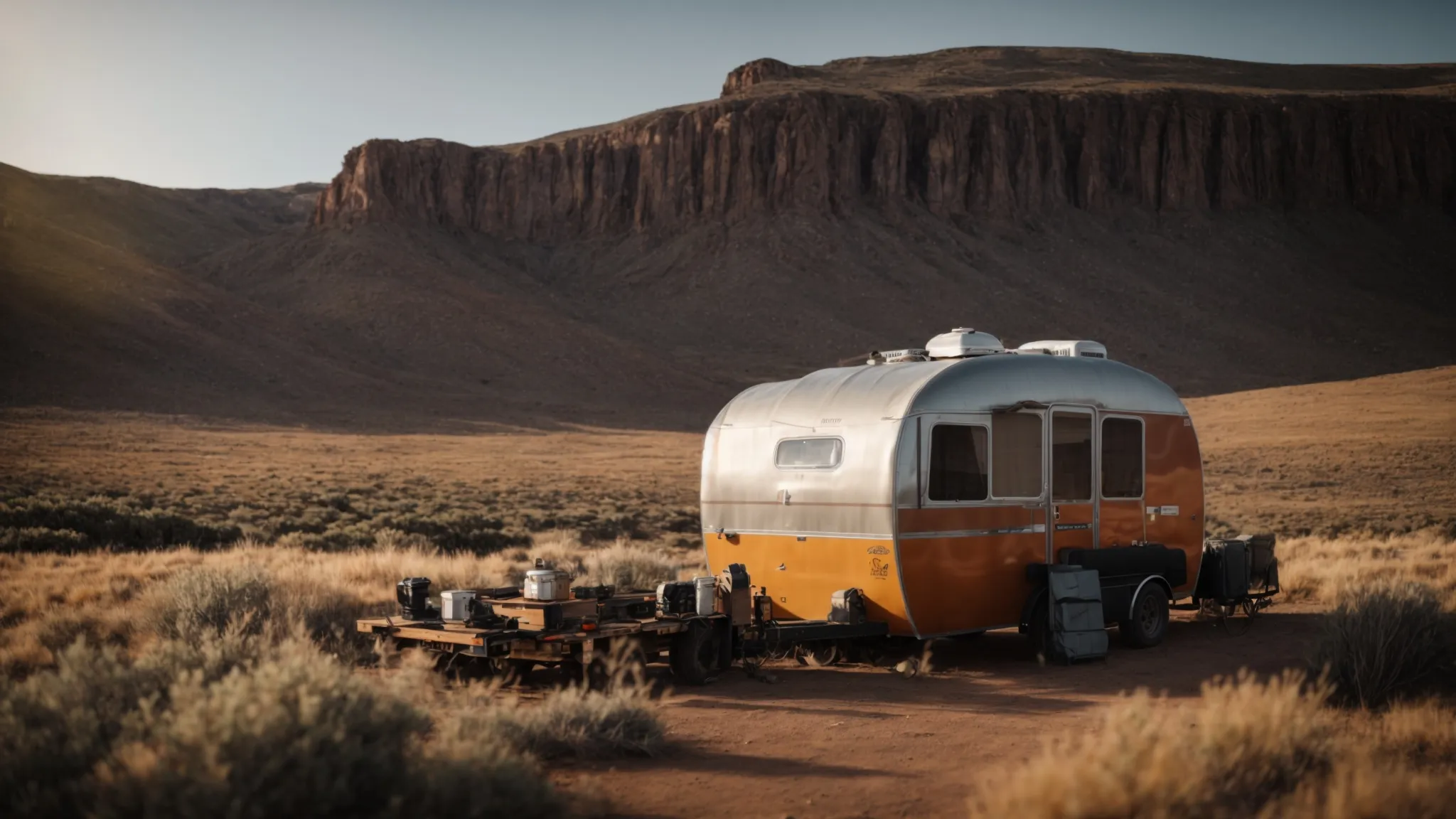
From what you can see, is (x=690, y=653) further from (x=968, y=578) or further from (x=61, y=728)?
(x=61, y=728)

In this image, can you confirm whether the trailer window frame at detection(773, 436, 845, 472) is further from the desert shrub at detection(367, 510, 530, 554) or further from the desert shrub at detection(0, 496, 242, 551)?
the desert shrub at detection(0, 496, 242, 551)

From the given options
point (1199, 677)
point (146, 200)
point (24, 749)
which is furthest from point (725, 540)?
point (146, 200)

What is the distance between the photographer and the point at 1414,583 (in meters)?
10.7

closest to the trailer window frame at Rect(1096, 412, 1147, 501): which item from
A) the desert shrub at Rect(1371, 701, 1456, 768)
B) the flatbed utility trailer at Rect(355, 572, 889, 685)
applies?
the flatbed utility trailer at Rect(355, 572, 889, 685)

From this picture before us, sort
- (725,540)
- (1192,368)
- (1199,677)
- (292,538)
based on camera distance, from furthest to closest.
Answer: (1192,368) → (292,538) → (725,540) → (1199,677)

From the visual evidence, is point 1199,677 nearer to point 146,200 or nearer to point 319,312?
point 319,312

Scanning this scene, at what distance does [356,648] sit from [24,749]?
203 inches

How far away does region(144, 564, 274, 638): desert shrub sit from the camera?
10.3 meters

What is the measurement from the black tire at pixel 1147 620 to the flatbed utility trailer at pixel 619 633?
9.12ft

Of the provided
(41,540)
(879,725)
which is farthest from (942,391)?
(41,540)

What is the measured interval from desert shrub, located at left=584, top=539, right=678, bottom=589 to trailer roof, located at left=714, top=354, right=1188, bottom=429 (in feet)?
9.66

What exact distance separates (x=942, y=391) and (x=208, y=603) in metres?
6.57

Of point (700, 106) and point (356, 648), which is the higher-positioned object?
point (700, 106)

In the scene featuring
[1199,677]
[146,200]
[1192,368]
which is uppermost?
[146,200]
